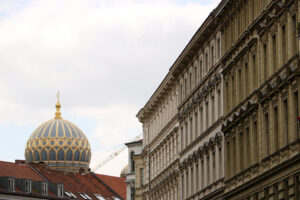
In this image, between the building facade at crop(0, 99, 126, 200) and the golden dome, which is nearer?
the building facade at crop(0, 99, 126, 200)

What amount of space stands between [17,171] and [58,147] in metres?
34.4

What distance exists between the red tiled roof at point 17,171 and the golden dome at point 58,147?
27.1m

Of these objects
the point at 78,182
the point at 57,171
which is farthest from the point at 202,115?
Answer: the point at 57,171

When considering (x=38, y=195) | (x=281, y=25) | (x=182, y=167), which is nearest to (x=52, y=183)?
(x=38, y=195)

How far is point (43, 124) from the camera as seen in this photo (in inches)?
6166

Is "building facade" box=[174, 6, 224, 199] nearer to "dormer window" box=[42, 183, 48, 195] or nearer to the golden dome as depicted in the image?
"dormer window" box=[42, 183, 48, 195]

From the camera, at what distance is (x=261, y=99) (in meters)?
41.2

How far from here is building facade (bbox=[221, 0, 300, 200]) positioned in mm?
36438

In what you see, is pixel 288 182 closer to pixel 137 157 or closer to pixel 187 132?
pixel 187 132

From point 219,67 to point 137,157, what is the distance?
38.2 metres

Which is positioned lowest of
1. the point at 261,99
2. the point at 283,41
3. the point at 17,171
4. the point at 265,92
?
the point at 261,99

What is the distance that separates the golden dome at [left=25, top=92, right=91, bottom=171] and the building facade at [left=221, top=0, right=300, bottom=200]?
334 feet

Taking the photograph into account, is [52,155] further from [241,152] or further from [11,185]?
[241,152]

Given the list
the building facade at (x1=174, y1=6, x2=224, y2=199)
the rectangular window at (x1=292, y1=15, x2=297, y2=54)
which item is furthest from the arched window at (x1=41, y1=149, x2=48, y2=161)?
the rectangular window at (x1=292, y1=15, x2=297, y2=54)
